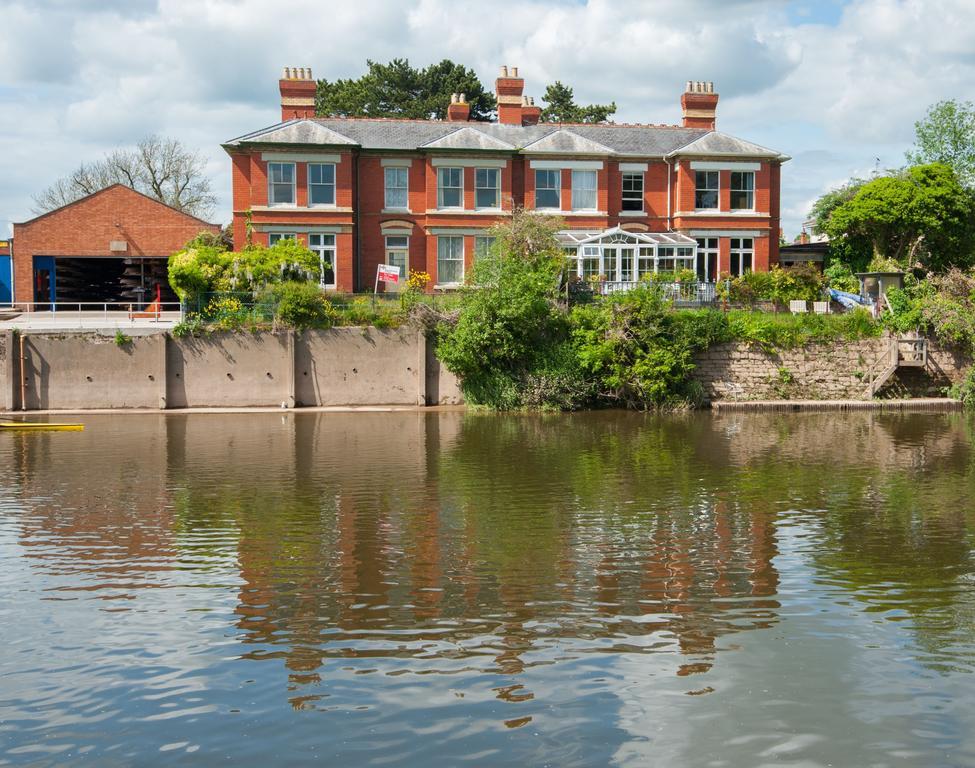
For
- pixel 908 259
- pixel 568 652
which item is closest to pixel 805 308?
pixel 908 259

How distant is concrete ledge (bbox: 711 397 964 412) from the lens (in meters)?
34.4

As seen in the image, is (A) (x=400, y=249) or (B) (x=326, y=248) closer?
(B) (x=326, y=248)

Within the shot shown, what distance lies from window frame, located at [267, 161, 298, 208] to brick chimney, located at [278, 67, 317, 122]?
4449 millimetres

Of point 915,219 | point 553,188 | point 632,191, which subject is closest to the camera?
point 915,219

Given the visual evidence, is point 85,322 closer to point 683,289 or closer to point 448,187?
point 448,187

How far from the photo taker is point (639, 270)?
41.4 m

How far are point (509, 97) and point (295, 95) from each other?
9611 mm

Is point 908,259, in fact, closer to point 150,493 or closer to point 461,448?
point 461,448

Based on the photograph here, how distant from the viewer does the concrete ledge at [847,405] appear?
34406 mm

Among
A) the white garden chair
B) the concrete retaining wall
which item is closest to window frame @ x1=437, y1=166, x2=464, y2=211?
the concrete retaining wall

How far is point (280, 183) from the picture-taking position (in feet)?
138

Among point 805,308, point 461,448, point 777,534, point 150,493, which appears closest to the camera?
point 777,534

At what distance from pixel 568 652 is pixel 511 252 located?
26.1m

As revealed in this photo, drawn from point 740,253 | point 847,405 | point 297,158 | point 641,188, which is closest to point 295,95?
point 297,158
